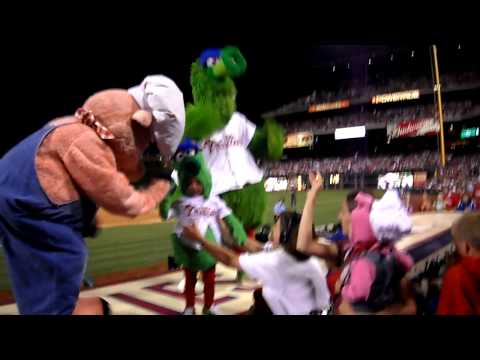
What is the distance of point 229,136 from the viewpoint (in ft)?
6.10

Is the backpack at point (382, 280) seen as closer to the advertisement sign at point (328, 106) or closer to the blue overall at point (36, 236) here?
the advertisement sign at point (328, 106)

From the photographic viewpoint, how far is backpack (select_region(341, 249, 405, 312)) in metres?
1.30

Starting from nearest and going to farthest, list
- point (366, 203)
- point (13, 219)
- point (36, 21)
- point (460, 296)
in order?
point (13, 219) → point (460, 296) → point (366, 203) → point (36, 21)

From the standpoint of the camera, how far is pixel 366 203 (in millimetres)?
1426

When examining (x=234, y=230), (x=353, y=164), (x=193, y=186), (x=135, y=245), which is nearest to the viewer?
(x=193, y=186)

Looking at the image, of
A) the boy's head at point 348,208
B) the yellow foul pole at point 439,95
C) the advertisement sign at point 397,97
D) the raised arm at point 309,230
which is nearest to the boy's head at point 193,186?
the raised arm at point 309,230

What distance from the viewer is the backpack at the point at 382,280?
1.30 metres

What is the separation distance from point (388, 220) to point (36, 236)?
1.09m

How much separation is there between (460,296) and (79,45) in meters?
1.68

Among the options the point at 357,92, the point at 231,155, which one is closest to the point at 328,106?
the point at 357,92

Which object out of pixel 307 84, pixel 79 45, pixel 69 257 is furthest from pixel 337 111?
pixel 69 257

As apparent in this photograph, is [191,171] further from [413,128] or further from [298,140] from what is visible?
[413,128]

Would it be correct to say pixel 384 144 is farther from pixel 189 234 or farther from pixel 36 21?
pixel 36 21

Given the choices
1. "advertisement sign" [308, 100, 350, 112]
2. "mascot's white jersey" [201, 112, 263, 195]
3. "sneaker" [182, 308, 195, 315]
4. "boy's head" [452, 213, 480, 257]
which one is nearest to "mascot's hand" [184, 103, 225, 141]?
"mascot's white jersey" [201, 112, 263, 195]
